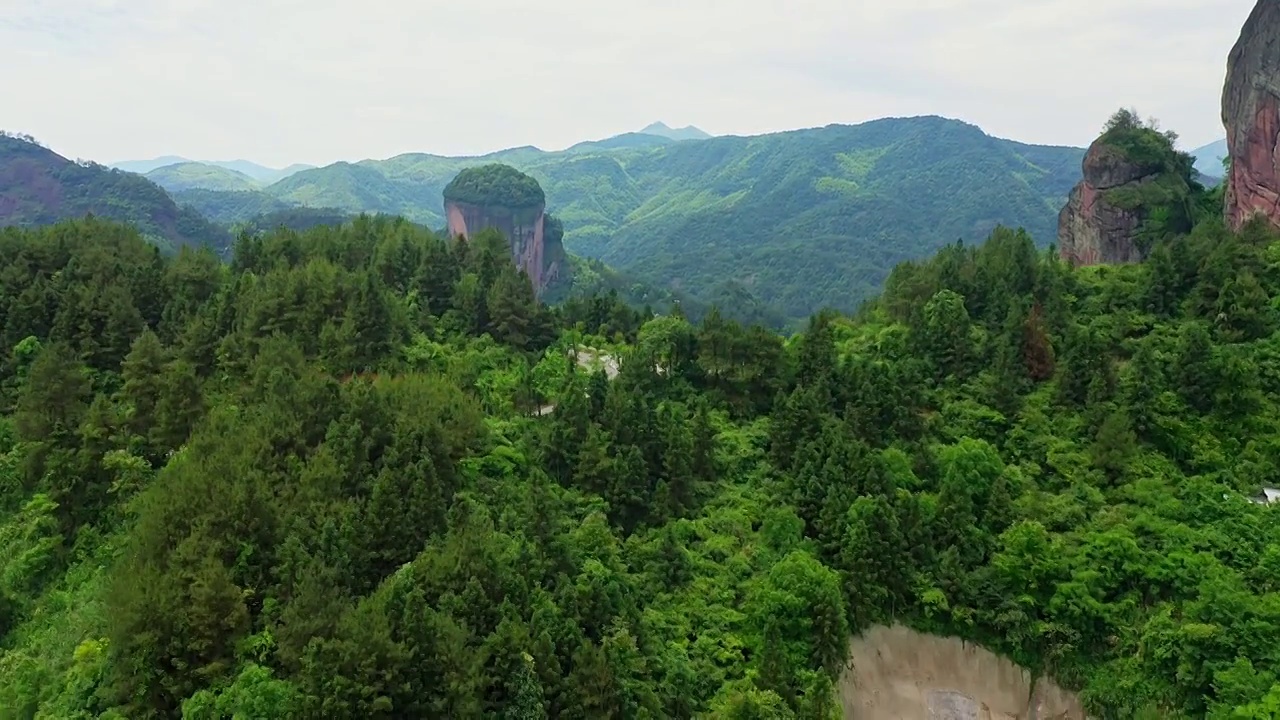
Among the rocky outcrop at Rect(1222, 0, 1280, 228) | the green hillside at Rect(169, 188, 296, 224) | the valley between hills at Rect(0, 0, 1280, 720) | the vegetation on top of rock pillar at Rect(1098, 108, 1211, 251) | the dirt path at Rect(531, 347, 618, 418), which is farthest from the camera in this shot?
the green hillside at Rect(169, 188, 296, 224)

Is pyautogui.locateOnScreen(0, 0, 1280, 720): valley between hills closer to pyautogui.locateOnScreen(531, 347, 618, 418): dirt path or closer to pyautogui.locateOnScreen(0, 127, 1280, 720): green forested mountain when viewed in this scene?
pyautogui.locateOnScreen(0, 127, 1280, 720): green forested mountain

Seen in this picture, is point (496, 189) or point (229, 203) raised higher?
point (496, 189)

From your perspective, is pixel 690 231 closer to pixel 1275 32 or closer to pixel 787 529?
pixel 1275 32

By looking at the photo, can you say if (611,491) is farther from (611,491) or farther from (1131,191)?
(1131,191)

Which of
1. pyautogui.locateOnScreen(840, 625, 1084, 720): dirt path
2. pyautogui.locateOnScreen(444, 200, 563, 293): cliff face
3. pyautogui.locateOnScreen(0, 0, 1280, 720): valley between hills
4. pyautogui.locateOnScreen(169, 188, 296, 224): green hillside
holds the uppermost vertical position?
pyautogui.locateOnScreen(169, 188, 296, 224): green hillside

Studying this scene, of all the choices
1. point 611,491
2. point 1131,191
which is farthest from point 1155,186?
point 611,491

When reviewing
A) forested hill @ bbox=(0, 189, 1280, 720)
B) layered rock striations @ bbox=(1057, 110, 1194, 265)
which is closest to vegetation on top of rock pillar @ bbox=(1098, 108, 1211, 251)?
layered rock striations @ bbox=(1057, 110, 1194, 265)
